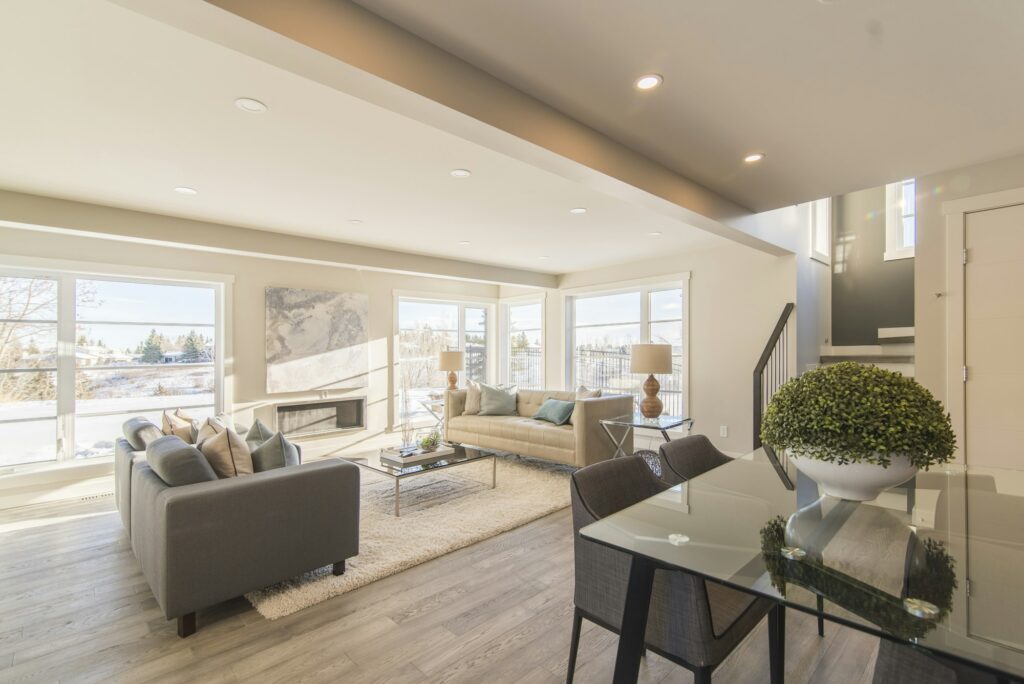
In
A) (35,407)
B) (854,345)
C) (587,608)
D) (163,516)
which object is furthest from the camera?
(854,345)

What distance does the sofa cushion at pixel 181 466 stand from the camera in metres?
2.34

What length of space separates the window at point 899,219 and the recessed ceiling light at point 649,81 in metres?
4.57

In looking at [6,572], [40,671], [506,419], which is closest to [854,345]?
[506,419]

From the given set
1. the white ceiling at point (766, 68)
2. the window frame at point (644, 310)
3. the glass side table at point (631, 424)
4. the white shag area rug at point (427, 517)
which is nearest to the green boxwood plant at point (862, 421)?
the white ceiling at point (766, 68)

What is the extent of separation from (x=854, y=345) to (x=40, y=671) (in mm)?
6831

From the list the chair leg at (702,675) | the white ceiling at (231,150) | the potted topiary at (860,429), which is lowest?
the chair leg at (702,675)

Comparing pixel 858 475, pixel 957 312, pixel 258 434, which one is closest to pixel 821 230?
pixel 957 312

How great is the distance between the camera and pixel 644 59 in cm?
193

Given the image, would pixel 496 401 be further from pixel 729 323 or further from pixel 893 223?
pixel 893 223

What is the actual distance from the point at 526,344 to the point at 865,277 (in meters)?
4.58

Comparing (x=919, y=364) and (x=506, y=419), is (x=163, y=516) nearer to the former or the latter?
(x=506, y=419)

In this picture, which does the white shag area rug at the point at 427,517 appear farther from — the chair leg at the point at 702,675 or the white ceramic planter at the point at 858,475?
the white ceramic planter at the point at 858,475

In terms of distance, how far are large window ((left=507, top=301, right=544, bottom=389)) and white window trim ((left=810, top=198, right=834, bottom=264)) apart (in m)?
3.72

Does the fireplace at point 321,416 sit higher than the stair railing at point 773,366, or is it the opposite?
the stair railing at point 773,366
